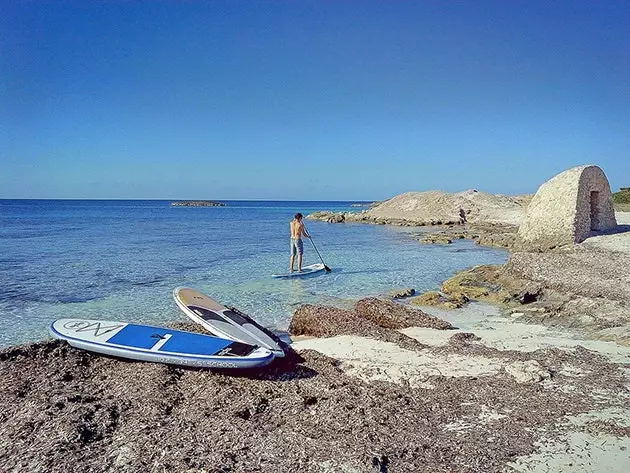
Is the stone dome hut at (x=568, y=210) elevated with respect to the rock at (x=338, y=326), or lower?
elevated

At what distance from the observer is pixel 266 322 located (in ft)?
33.9

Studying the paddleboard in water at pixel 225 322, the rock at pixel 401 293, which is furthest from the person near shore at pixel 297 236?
the paddleboard in water at pixel 225 322

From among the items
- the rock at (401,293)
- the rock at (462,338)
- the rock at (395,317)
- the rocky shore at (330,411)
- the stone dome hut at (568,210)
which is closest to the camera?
the rocky shore at (330,411)

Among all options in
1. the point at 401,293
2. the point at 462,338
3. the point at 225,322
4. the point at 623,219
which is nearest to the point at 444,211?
the point at 623,219

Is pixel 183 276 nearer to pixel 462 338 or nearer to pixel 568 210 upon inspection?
pixel 462 338

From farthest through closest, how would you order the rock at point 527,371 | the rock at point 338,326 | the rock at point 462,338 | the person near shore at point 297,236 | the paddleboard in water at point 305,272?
the person near shore at point 297,236
the paddleboard in water at point 305,272
the rock at point 338,326
the rock at point 462,338
the rock at point 527,371

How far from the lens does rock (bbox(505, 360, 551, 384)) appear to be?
18.9ft

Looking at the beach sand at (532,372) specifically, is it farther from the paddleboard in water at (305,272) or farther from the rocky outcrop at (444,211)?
the rocky outcrop at (444,211)

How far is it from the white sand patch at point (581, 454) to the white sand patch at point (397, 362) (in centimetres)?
160

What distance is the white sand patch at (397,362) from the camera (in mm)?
6016

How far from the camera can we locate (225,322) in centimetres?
784

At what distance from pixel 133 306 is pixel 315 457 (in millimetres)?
8581

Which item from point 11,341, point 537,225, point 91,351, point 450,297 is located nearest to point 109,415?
point 91,351

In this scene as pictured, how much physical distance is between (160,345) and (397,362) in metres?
3.27
